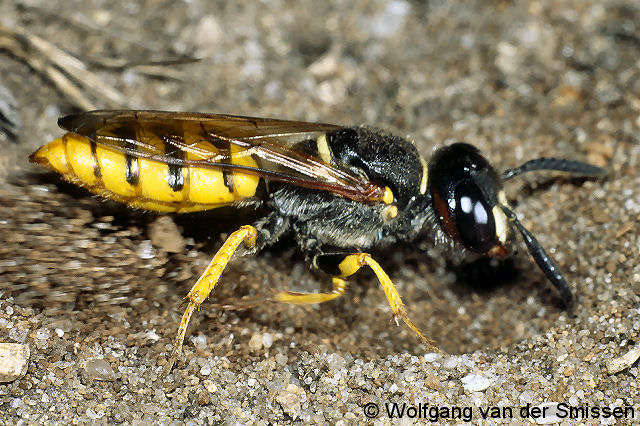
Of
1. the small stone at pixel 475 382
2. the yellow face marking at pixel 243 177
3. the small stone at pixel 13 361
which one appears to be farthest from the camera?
the yellow face marking at pixel 243 177

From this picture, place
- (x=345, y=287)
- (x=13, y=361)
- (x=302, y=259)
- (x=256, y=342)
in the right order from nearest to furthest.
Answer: (x=13, y=361) < (x=256, y=342) < (x=345, y=287) < (x=302, y=259)

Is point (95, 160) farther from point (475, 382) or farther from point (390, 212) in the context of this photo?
point (475, 382)

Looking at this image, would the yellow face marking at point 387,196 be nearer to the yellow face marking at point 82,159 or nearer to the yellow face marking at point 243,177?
the yellow face marking at point 243,177

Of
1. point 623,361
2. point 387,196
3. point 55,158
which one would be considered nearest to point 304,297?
point 387,196

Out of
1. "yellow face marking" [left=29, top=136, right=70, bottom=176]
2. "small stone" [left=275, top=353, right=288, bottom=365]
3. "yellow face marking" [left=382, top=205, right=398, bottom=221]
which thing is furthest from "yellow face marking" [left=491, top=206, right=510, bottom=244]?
"yellow face marking" [left=29, top=136, right=70, bottom=176]

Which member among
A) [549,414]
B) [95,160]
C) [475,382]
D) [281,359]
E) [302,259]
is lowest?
[549,414]

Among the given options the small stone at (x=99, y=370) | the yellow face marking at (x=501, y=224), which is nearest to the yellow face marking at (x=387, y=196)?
the yellow face marking at (x=501, y=224)

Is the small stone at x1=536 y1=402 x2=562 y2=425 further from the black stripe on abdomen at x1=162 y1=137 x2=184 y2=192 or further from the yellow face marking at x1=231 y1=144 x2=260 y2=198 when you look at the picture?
the black stripe on abdomen at x1=162 y1=137 x2=184 y2=192
